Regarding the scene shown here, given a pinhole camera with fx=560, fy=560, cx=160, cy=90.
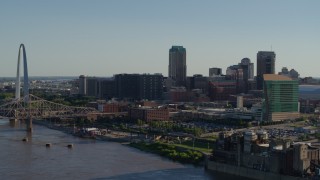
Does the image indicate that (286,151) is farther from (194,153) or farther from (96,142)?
(96,142)

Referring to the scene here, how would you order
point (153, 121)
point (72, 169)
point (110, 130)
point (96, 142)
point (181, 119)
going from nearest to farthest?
point (72, 169)
point (96, 142)
point (110, 130)
point (153, 121)
point (181, 119)

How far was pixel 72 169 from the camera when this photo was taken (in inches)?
787

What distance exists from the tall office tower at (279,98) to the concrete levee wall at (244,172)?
19.1m

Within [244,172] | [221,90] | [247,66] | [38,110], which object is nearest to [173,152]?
[244,172]

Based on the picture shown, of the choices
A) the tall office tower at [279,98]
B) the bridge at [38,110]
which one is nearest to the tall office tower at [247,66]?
the tall office tower at [279,98]

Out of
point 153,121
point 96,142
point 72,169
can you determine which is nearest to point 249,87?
point 153,121

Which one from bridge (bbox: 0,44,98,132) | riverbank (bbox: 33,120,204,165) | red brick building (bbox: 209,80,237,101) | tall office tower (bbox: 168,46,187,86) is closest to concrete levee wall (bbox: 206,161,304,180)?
riverbank (bbox: 33,120,204,165)

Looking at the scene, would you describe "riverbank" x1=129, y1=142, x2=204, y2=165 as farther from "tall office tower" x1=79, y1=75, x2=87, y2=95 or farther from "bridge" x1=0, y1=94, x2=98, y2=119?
"tall office tower" x1=79, y1=75, x2=87, y2=95

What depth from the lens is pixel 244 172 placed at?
20.0 metres

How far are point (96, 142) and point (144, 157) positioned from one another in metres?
6.09

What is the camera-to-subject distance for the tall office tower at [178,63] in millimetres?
73188

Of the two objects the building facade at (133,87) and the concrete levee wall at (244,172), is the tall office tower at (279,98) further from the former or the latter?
the building facade at (133,87)

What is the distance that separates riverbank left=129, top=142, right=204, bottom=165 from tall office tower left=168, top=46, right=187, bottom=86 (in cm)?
4625

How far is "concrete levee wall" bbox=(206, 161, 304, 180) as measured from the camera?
61.5ft
